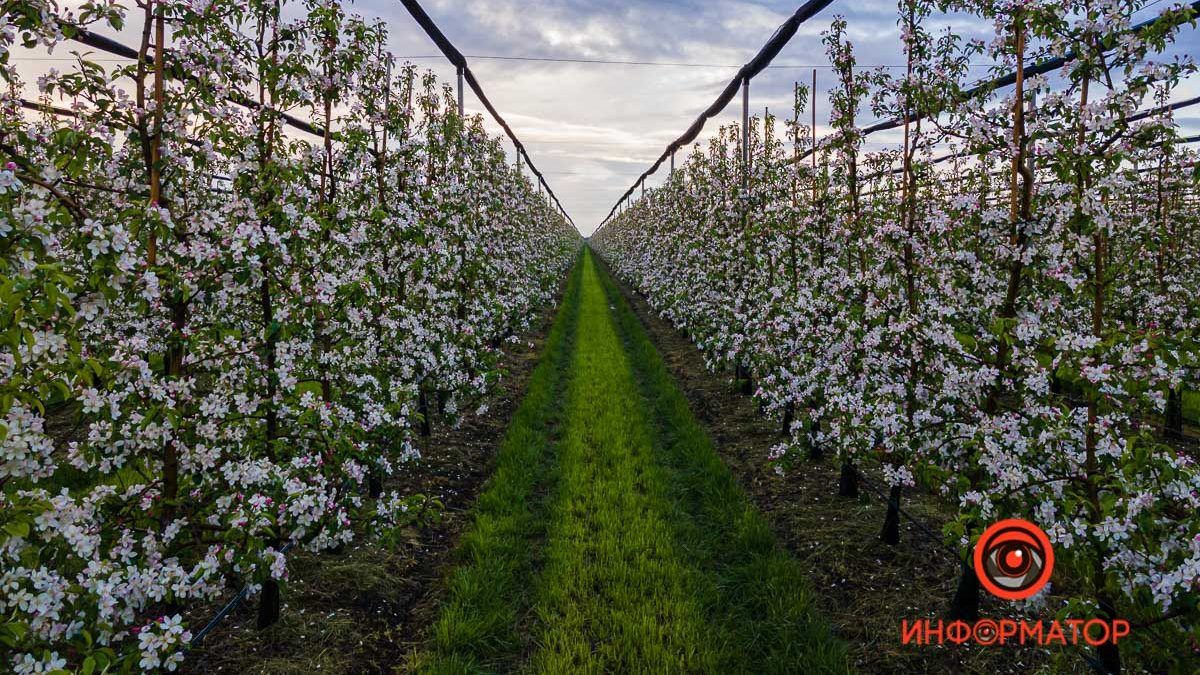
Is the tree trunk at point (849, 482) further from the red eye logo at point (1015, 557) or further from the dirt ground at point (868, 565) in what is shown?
the red eye logo at point (1015, 557)

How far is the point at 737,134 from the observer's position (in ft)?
53.1

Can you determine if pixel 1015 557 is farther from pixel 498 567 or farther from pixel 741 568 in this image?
pixel 498 567

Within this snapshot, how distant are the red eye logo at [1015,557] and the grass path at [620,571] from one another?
1.47 metres

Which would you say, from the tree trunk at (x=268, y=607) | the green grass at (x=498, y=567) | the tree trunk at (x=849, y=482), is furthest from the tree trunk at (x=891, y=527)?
the tree trunk at (x=268, y=607)

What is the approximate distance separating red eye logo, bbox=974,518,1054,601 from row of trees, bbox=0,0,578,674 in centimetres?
492

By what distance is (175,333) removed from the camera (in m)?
4.14

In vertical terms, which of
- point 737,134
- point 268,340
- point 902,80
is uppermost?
point 737,134

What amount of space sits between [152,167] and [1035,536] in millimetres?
6735

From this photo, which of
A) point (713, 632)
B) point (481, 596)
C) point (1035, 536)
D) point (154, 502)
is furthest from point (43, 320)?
point (1035, 536)

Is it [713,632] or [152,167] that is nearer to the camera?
[152,167]

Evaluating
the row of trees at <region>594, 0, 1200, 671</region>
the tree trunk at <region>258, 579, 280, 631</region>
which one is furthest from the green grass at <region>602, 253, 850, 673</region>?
the tree trunk at <region>258, 579, 280, 631</region>

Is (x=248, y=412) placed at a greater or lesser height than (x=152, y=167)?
lesser

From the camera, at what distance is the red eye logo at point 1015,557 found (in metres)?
4.19

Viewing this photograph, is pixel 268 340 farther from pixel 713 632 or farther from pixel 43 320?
pixel 713 632
